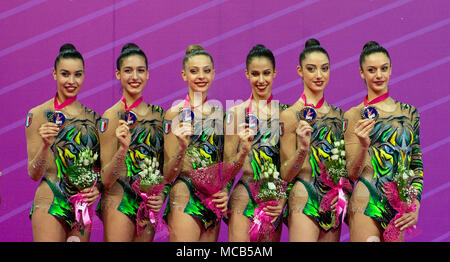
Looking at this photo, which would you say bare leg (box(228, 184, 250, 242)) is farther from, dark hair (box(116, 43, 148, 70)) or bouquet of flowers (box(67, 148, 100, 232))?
dark hair (box(116, 43, 148, 70))

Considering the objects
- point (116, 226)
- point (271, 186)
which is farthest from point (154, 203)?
point (271, 186)

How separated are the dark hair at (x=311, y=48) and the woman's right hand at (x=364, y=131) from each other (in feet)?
2.19

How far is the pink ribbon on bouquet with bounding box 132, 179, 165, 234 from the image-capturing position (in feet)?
19.2

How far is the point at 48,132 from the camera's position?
5652mm

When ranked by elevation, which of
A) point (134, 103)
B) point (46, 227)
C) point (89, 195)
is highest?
point (134, 103)

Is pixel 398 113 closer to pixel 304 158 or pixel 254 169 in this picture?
pixel 304 158

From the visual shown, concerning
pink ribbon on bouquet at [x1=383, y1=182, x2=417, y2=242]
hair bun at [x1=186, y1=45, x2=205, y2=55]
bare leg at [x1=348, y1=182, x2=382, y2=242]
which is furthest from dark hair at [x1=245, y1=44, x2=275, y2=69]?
pink ribbon on bouquet at [x1=383, y1=182, x2=417, y2=242]

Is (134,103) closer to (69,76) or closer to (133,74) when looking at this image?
(133,74)

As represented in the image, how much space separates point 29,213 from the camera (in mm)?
6438

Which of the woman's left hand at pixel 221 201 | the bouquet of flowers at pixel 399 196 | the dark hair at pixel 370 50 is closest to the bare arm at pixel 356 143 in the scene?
the bouquet of flowers at pixel 399 196

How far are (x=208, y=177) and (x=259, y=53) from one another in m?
1.04

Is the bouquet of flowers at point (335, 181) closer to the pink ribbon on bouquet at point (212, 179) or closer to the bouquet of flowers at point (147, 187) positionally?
the pink ribbon on bouquet at point (212, 179)

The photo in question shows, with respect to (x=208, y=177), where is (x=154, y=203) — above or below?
below

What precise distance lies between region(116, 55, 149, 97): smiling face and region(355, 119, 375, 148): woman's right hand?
1663mm
